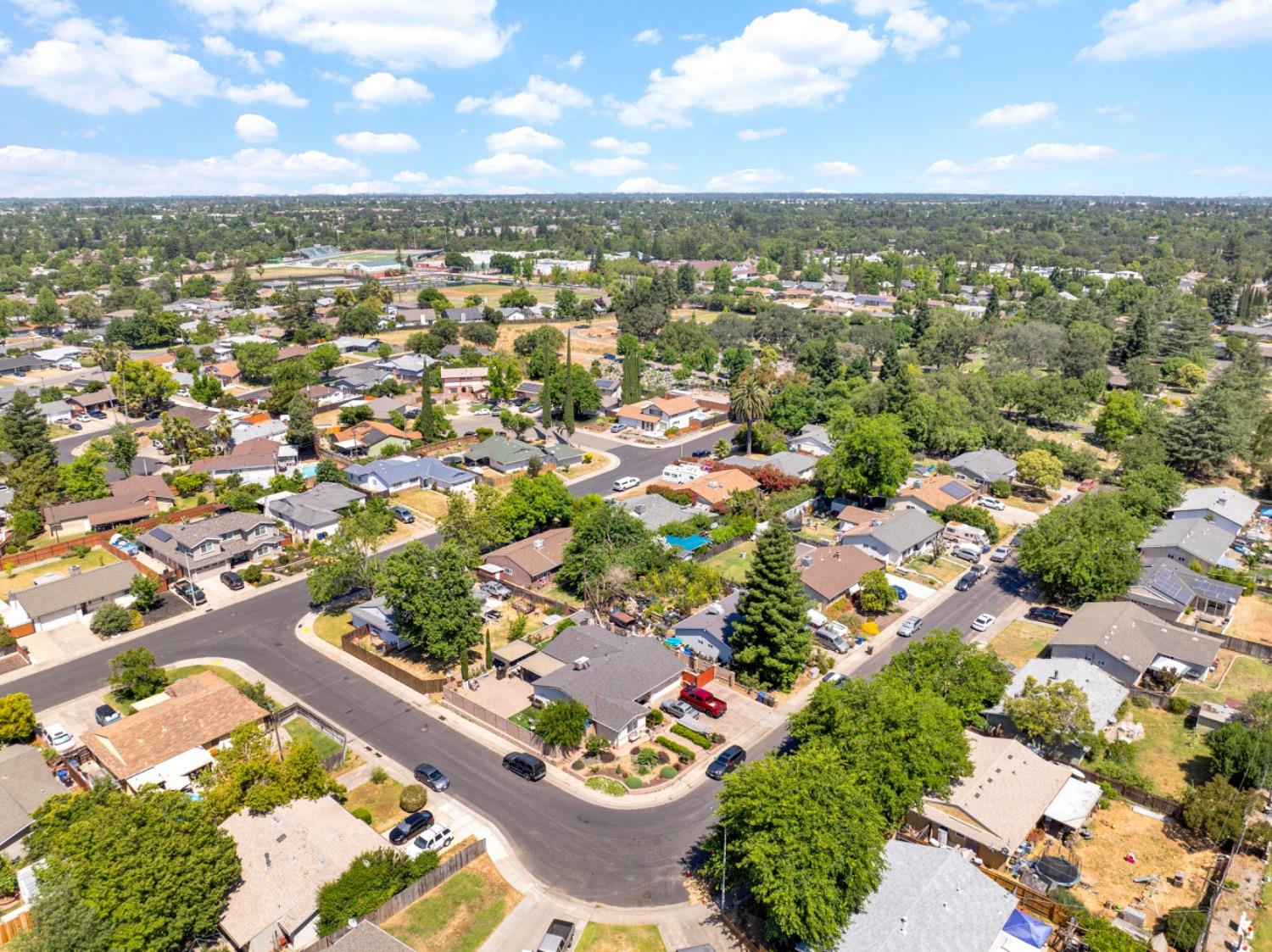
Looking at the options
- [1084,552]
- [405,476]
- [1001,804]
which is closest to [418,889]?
[1001,804]

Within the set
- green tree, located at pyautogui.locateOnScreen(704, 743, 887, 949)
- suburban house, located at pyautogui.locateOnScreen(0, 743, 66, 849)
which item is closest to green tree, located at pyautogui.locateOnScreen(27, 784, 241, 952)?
suburban house, located at pyautogui.locateOnScreen(0, 743, 66, 849)

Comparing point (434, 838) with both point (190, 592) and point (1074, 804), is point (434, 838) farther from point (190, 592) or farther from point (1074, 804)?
point (190, 592)

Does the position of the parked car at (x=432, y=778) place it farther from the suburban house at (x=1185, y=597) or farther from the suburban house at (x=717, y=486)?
the suburban house at (x=1185, y=597)

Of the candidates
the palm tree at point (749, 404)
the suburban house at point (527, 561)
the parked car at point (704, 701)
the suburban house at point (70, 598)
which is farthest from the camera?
the palm tree at point (749, 404)

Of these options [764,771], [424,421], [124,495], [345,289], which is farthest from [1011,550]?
[345,289]

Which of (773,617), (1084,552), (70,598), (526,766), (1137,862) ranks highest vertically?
(773,617)

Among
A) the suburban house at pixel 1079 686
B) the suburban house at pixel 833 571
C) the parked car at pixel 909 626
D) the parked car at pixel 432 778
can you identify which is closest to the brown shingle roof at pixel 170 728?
the parked car at pixel 432 778

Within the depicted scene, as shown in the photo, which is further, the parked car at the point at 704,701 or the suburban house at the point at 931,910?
the parked car at the point at 704,701
